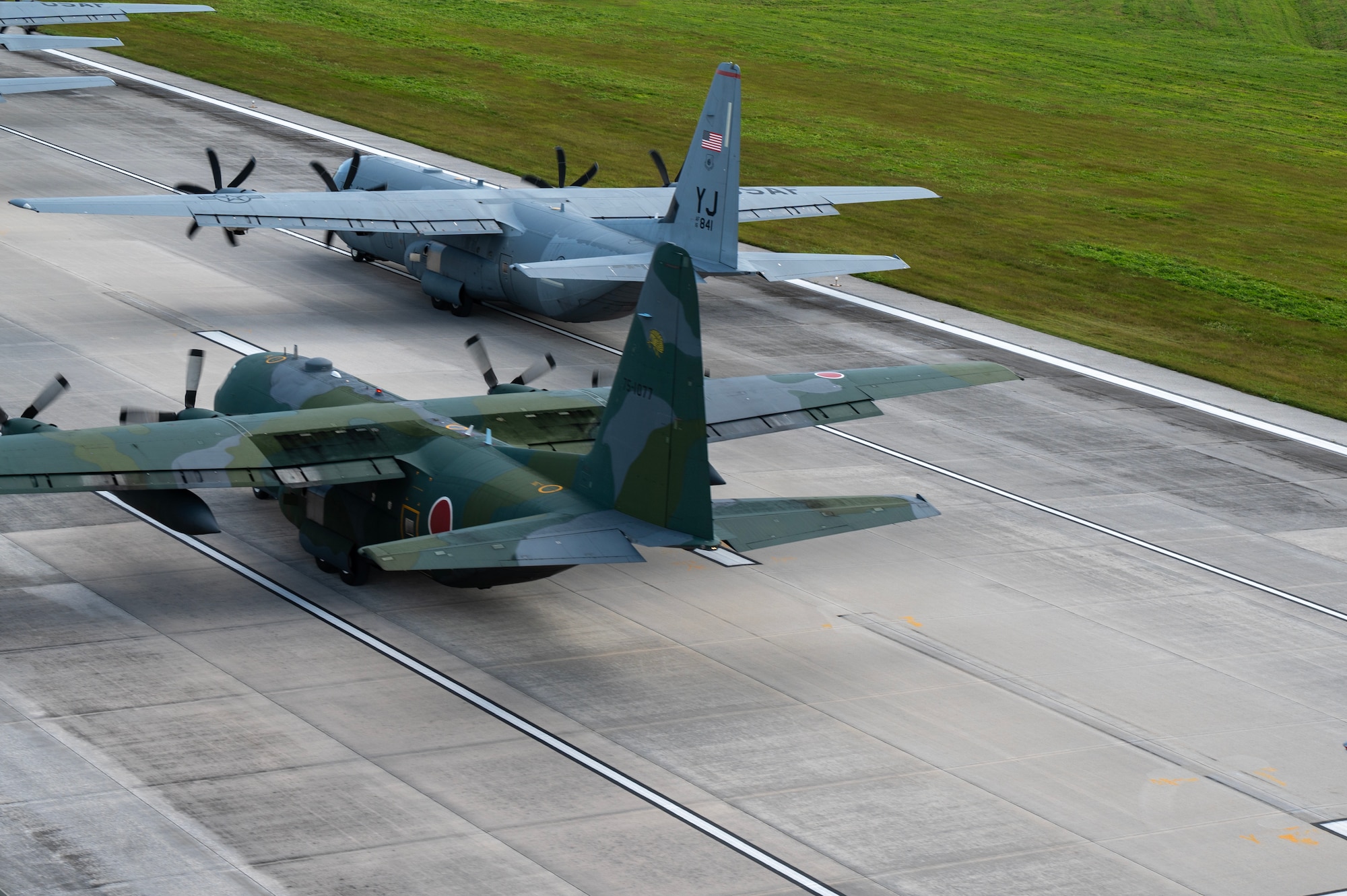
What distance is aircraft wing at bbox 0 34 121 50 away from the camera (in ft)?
214

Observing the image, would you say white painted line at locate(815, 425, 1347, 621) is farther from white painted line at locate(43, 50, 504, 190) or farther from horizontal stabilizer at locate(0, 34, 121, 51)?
horizontal stabilizer at locate(0, 34, 121, 51)

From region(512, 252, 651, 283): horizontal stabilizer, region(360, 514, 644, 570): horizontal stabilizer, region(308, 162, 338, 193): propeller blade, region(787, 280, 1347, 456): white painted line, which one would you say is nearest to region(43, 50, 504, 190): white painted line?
region(308, 162, 338, 193): propeller blade

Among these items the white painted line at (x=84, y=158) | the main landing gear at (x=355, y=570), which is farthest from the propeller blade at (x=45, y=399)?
the white painted line at (x=84, y=158)

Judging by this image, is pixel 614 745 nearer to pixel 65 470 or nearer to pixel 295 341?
pixel 65 470

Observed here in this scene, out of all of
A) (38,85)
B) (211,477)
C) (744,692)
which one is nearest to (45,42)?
(38,85)

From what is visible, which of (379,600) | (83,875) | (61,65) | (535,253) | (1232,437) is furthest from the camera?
(61,65)

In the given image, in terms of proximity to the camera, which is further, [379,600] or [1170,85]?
[1170,85]

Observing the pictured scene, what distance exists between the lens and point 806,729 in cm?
2419

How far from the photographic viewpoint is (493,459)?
2669 centimetres

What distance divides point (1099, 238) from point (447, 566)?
4461 centimetres

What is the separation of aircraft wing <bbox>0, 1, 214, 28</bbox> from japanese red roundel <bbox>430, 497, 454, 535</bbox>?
46553 millimetres

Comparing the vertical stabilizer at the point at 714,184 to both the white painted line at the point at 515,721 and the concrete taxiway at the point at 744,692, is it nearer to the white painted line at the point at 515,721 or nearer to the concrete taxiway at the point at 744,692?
the concrete taxiway at the point at 744,692

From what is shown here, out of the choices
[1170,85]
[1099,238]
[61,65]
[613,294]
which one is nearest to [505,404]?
[613,294]

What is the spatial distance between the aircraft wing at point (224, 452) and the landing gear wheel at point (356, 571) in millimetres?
1808
